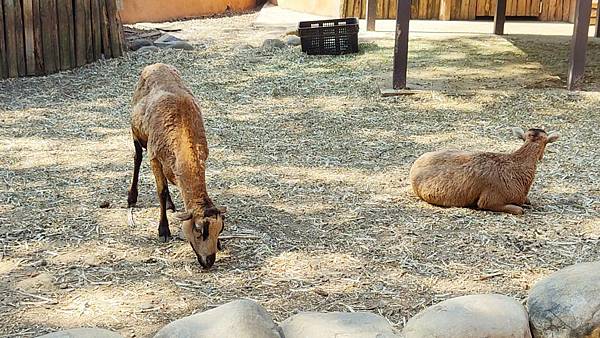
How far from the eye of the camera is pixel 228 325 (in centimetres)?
325

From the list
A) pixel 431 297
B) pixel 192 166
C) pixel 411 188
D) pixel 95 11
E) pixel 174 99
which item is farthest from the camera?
pixel 95 11

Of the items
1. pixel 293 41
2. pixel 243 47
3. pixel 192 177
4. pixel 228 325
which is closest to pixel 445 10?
pixel 293 41

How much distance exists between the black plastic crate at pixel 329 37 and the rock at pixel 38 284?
7.86 metres

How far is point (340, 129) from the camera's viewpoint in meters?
7.80

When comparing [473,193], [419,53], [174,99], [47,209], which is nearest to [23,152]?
[47,209]

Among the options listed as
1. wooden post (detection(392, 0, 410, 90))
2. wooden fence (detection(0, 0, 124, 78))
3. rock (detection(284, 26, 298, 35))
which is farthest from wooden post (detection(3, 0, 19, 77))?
rock (detection(284, 26, 298, 35))

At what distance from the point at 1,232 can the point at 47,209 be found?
48cm

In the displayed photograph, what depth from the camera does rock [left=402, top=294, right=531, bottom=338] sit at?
336 cm

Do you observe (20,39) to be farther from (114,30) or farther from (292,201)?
(292,201)

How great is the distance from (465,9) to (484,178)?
35.2ft

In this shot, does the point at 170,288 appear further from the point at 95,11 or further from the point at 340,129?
the point at 95,11

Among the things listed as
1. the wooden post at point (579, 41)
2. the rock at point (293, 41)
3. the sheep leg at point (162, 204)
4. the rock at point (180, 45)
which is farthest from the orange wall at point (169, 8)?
the sheep leg at point (162, 204)

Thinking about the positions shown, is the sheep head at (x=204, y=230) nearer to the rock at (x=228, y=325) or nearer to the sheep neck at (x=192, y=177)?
the sheep neck at (x=192, y=177)

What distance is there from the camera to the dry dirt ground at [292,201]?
4.23 m
